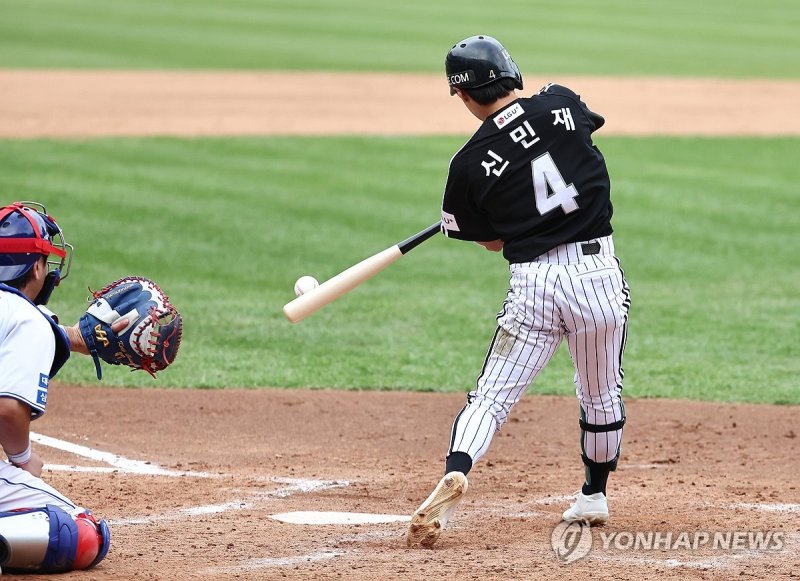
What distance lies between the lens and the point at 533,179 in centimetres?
447

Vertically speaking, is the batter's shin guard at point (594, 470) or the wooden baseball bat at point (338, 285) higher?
the wooden baseball bat at point (338, 285)

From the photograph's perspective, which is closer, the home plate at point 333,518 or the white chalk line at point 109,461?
the home plate at point 333,518

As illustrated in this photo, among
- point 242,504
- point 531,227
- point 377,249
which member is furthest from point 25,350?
point 377,249

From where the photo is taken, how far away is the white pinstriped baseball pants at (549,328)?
4453mm

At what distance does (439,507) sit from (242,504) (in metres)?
1.14

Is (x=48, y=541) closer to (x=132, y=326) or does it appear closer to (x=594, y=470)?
(x=132, y=326)

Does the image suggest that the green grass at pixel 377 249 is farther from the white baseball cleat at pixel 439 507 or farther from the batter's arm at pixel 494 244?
the white baseball cleat at pixel 439 507

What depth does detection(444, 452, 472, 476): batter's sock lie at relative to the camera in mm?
4367

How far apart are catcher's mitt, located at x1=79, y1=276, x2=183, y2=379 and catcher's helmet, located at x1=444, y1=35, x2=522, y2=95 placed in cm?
141

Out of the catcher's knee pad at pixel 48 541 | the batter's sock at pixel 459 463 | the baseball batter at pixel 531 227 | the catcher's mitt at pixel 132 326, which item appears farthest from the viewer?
the baseball batter at pixel 531 227

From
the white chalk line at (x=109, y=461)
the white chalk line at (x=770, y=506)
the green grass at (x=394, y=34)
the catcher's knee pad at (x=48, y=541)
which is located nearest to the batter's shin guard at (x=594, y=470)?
the white chalk line at (x=770, y=506)

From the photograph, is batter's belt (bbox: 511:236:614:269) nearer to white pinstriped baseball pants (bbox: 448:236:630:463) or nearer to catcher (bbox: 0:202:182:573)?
white pinstriped baseball pants (bbox: 448:236:630:463)

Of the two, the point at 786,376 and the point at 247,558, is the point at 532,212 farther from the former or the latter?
the point at 786,376

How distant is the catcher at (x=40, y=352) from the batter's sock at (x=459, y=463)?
1.08 meters
